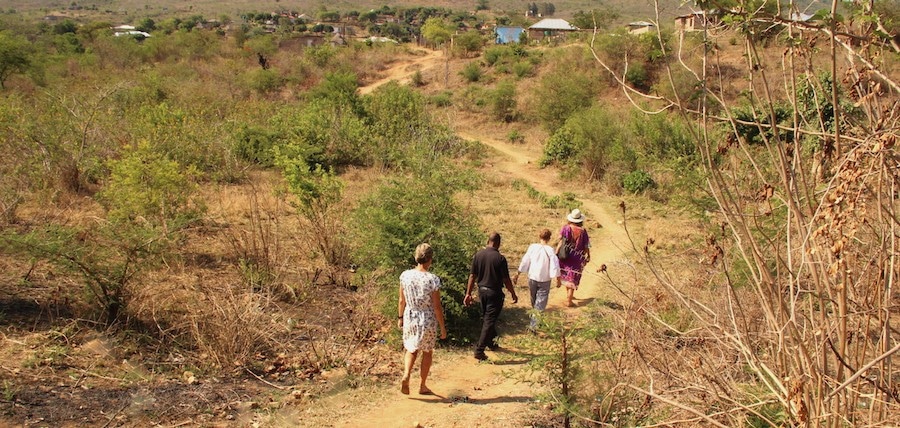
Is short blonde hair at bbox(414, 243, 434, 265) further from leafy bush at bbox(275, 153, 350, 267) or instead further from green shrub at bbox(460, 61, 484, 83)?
green shrub at bbox(460, 61, 484, 83)

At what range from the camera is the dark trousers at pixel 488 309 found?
6102mm

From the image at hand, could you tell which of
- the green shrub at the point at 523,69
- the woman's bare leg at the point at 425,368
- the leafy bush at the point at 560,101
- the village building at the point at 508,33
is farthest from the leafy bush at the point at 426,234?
the village building at the point at 508,33

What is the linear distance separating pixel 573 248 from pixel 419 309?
2.70 metres

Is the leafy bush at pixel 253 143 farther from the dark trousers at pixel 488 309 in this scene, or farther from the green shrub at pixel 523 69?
the green shrub at pixel 523 69

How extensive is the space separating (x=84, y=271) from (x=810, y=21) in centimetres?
592

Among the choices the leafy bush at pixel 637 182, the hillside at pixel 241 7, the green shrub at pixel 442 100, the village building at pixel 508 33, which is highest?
the hillside at pixel 241 7

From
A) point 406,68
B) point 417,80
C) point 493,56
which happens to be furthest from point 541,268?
point 406,68

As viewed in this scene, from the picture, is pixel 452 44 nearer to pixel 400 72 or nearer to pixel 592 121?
pixel 400 72

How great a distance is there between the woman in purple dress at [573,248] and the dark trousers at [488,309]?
1.37 m

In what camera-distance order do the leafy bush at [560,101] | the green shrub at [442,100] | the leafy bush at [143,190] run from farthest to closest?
the green shrub at [442,100]
the leafy bush at [560,101]
the leafy bush at [143,190]

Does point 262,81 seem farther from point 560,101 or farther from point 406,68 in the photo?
point 560,101

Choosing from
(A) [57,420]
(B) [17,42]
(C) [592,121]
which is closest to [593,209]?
(C) [592,121]

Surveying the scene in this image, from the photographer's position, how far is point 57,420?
453cm

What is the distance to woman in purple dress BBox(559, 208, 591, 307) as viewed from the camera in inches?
289
